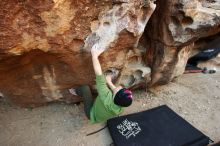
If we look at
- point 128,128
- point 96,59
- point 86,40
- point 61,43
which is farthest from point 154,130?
point 61,43

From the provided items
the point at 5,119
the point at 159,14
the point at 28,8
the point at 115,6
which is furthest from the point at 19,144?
the point at 159,14

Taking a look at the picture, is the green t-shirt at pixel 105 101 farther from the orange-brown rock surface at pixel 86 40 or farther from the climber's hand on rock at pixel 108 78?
the orange-brown rock surface at pixel 86 40

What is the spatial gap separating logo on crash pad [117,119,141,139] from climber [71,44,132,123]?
0.20 meters

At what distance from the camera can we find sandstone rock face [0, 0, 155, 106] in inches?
94.7

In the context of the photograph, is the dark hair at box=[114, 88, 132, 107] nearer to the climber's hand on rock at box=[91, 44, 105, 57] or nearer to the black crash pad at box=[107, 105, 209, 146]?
the climber's hand on rock at box=[91, 44, 105, 57]

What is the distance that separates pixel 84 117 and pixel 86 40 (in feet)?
3.23

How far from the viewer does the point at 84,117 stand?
3352 millimetres

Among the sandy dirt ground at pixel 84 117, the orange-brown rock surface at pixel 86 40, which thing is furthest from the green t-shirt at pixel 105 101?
the sandy dirt ground at pixel 84 117

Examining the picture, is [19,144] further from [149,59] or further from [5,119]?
[149,59]

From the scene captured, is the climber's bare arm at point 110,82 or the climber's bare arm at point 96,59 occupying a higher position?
the climber's bare arm at point 96,59

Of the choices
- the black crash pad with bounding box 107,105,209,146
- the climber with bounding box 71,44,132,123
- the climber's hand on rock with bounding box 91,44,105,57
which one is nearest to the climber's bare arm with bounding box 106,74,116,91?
the climber with bounding box 71,44,132,123

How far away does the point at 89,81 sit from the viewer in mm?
3191

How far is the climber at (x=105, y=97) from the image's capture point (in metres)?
2.64

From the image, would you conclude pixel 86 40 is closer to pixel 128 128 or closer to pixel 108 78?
pixel 108 78
